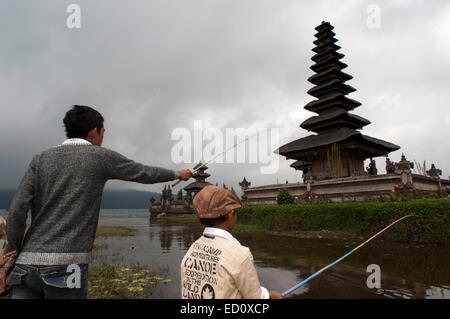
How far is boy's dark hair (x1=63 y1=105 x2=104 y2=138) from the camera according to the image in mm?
2141

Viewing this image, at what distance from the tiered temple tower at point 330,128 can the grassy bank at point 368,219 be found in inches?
187

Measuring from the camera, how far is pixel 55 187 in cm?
192

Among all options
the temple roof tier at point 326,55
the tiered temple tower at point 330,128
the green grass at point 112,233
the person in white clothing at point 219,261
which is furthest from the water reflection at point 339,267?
the temple roof tier at point 326,55

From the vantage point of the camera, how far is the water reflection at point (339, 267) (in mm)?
4801

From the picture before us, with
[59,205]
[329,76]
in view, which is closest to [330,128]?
[329,76]

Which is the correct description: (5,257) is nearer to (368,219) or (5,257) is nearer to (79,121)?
(79,121)

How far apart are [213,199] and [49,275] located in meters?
1.24

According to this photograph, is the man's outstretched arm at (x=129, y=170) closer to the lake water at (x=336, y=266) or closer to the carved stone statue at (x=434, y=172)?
the lake water at (x=336, y=266)

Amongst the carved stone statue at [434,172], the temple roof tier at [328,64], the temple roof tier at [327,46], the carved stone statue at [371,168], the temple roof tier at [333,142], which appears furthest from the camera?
the temple roof tier at [327,46]

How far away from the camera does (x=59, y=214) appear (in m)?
1.90

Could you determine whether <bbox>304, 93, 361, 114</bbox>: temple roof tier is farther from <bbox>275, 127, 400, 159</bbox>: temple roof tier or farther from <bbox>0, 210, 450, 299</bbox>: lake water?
<bbox>0, 210, 450, 299</bbox>: lake water

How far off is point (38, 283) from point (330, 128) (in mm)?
23493
